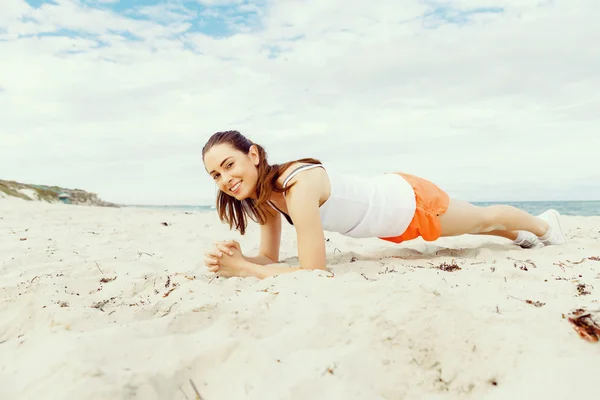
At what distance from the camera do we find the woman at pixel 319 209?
3.30 metres

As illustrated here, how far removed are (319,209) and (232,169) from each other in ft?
2.49

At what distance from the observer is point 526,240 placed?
4609 mm

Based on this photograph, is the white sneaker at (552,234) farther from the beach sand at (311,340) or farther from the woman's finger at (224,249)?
the woman's finger at (224,249)

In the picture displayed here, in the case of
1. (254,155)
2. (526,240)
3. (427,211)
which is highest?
(254,155)

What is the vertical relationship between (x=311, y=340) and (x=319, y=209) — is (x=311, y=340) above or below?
below

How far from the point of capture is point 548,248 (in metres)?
4.34

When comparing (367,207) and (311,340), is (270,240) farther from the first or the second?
(311,340)

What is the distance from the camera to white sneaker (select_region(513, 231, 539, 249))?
459 centimetres

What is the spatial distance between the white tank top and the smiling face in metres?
0.48

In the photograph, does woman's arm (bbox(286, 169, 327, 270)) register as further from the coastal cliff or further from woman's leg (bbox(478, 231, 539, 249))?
the coastal cliff

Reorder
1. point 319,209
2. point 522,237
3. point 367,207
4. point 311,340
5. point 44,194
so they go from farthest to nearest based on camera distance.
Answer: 1. point 44,194
2. point 522,237
3. point 367,207
4. point 319,209
5. point 311,340

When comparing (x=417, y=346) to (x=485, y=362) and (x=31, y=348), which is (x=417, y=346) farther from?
(x=31, y=348)

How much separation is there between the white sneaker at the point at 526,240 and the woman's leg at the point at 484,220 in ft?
0.15

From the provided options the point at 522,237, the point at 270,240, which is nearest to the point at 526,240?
the point at 522,237
